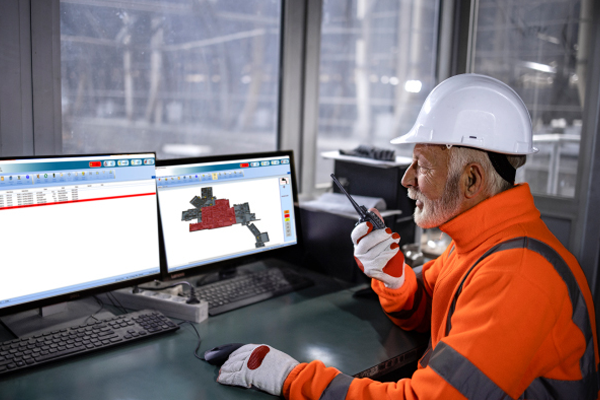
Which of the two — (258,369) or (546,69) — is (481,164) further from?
(546,69)

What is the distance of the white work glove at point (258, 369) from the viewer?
1099mm

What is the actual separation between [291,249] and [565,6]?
211 centimetres

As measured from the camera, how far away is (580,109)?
266 centimetres

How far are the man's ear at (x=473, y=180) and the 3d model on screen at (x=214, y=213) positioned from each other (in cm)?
73

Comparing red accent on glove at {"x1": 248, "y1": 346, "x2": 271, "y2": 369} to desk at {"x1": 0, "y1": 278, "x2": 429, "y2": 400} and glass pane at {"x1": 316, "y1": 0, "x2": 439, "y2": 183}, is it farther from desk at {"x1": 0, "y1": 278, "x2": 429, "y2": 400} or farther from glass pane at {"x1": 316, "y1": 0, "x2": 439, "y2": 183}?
glass pane at {"x1": 316, "y1": 0, "x2": 439, "y2": 183}

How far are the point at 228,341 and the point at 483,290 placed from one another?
2.18ft

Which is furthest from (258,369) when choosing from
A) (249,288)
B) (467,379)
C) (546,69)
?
(546,69)

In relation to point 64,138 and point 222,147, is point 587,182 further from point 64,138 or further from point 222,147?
point 64,138

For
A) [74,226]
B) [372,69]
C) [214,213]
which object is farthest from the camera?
[372,69]

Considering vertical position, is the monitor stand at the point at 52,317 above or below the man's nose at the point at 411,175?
below

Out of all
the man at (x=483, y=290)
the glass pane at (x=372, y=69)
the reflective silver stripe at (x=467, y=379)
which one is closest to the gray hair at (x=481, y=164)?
the man at (x=483, y=290)

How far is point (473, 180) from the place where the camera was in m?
1.22

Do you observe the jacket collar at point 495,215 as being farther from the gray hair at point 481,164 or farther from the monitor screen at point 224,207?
the monitor screen at point 224,207

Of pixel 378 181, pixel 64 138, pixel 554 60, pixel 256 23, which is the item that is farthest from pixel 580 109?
pixel 64 138
